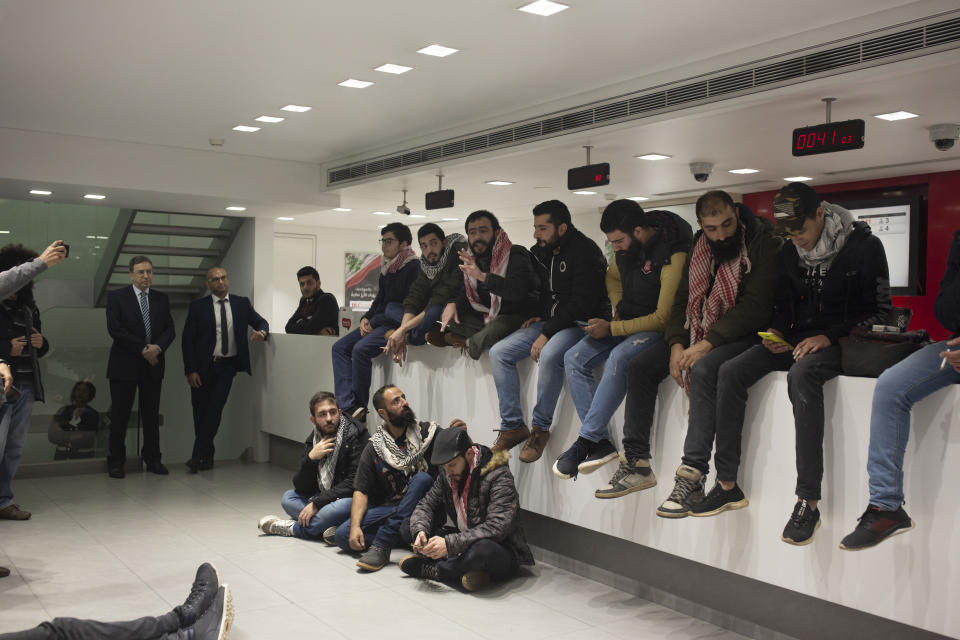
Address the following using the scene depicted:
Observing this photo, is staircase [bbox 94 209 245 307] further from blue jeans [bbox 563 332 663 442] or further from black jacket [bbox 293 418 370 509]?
blue jeans [bbox 563 332 663 442]

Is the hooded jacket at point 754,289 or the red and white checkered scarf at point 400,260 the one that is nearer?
the hooded jacket at point 754,289

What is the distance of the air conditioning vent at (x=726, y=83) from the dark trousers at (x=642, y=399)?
1942 mm

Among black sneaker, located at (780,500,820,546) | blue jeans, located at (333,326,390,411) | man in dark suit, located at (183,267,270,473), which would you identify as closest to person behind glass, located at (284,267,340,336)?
man in dark suit, located at (183,267,270,473)

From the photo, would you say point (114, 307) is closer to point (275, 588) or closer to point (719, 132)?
point (275, 588)

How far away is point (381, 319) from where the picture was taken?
21.4ft

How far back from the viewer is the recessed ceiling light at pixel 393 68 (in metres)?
5.41

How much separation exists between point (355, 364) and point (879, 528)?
4143 millimetres

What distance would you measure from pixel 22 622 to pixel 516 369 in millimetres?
2813

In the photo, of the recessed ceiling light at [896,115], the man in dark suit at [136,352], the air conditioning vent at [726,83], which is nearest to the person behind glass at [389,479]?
the air conditioning vent at [726,83]

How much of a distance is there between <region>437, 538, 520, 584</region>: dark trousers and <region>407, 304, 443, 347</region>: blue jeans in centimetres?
177

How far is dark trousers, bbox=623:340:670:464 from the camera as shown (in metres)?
4.20

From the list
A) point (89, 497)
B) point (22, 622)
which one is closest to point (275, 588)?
point (22, 622)

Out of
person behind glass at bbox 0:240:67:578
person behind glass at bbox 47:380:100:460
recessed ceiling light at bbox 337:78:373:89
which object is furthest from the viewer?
Result: person behind glass at bbox 47:380:100:460

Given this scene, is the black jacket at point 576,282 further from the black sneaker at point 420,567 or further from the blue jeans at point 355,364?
the blue jeans at point 355,364
